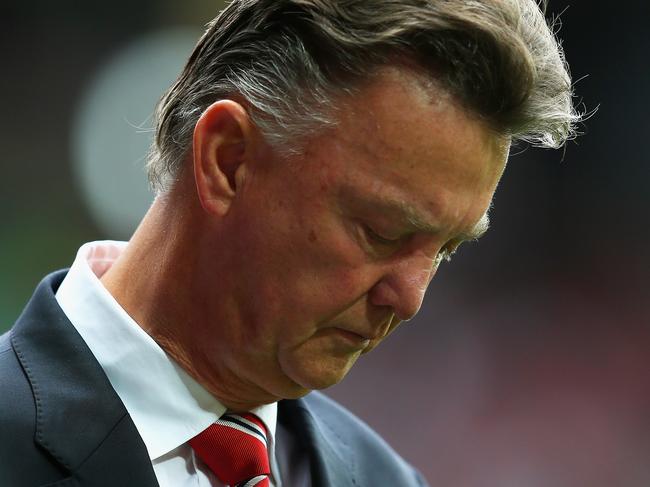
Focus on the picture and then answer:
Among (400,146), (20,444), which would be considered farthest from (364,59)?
(20,444)

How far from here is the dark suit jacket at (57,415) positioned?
1010 millimetres

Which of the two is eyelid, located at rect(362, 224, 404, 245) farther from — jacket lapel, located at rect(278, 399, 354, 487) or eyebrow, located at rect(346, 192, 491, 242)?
jacket lapel, located at rect(278, 399, 354, 487)

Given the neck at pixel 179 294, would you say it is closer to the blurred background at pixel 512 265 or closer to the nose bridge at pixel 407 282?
the nose bridge at pixel 407 282

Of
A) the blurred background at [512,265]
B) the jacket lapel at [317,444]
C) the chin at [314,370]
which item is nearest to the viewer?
the chin at [314,370]

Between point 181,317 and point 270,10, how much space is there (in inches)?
15.2

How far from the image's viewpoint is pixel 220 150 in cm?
110

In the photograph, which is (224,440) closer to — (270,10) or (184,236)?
(184,236)

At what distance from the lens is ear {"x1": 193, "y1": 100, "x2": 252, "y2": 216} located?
42.8 inches

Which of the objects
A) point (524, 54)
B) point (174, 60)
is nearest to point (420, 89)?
point (524, 54)

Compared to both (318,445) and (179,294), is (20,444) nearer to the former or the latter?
(179,294)

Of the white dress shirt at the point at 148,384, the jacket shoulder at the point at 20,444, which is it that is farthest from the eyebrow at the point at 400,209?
the jacket shoulder at the point at 20,444

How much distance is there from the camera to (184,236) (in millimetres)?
1135

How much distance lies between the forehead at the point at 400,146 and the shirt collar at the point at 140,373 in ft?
1.05

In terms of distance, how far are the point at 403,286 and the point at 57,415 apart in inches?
16.5
